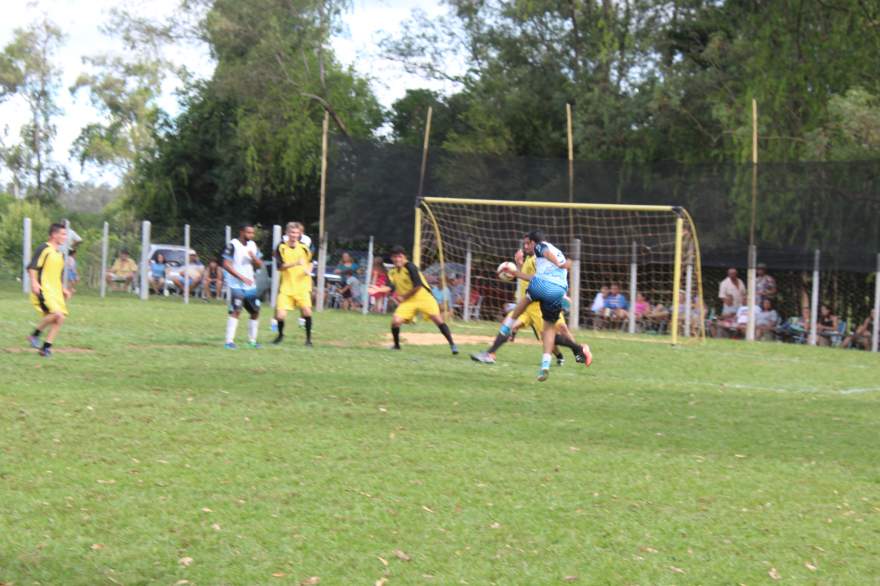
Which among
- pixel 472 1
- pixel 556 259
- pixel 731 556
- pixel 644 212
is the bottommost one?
pixel 731 556

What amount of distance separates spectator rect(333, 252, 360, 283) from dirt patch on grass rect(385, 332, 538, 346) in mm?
8119

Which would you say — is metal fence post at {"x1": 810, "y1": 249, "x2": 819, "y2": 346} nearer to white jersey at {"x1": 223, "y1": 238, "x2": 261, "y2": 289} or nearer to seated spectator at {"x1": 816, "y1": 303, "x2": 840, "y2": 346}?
seated spectator at {"x1": 816, "y1": 303, "x2": 840, "y2": 346}

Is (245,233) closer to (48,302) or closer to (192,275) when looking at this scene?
(48,302)

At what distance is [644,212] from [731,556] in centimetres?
1995

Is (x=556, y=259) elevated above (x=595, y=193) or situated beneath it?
situated beneath

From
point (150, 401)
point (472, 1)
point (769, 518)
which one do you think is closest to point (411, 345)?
point (150, 401)

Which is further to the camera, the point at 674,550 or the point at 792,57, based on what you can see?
the point at 792,57

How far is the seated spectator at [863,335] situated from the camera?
78.8ft

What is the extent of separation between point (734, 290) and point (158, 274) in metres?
15.7

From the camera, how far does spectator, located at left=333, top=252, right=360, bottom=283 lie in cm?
3002

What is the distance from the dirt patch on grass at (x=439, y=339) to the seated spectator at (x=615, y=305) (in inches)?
167

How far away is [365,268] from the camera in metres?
29.9

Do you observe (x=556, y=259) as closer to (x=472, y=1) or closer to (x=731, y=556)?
(x=731, y=556)

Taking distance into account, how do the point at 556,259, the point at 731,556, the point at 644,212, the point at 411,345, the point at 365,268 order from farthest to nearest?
the point at 365,268, the point at 644,212, the point at 411,345, the point at 556,259, the point at 731,556
